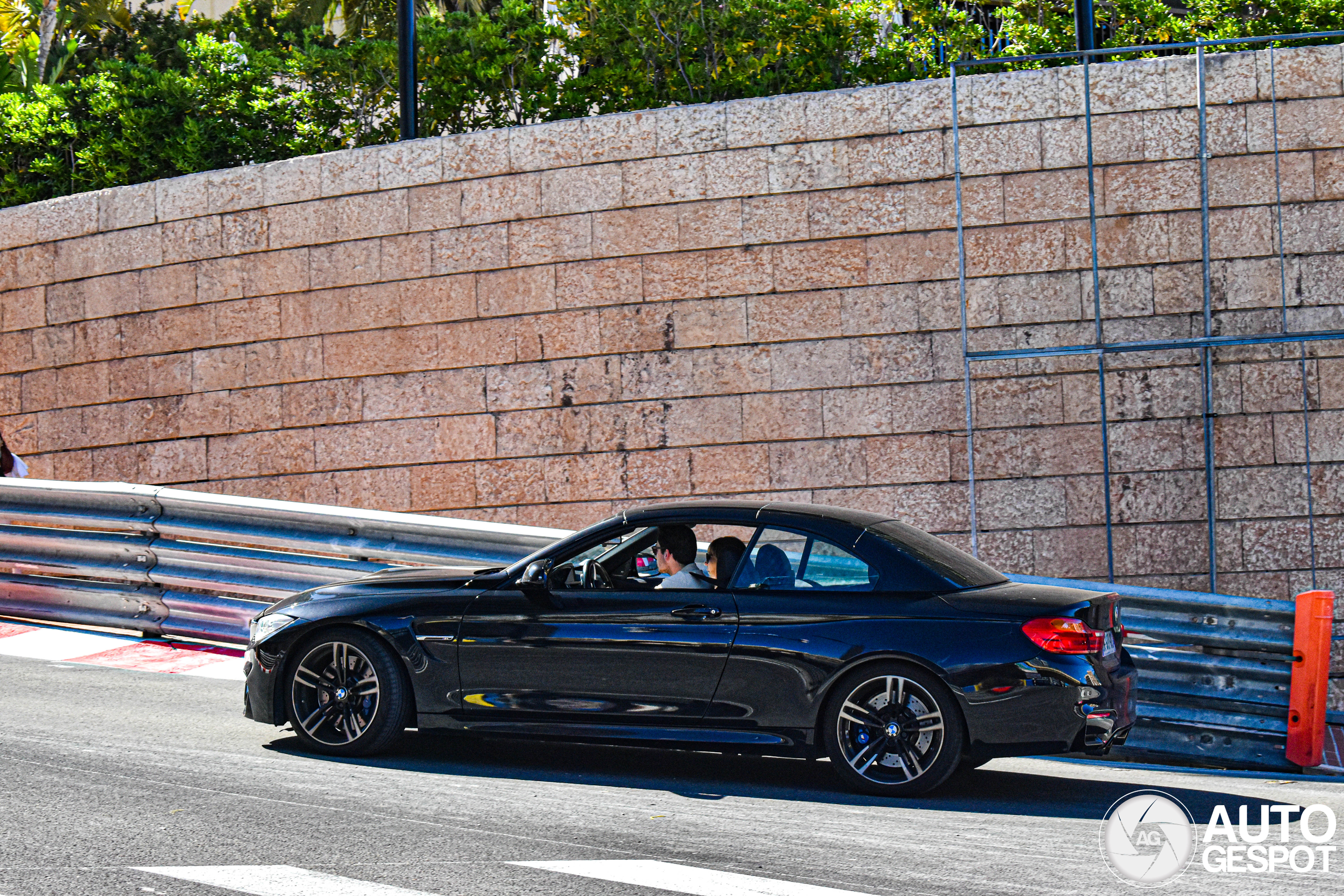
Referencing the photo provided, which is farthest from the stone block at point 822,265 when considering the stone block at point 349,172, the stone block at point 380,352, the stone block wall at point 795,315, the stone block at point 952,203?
the stone block at point 349,172

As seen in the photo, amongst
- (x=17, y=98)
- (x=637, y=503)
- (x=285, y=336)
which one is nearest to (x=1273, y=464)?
(x=637, y=503)

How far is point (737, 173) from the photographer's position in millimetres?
10633

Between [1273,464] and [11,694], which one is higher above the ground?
[1273,464]

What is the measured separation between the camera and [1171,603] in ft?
24.1

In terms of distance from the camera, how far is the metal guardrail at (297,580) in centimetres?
729

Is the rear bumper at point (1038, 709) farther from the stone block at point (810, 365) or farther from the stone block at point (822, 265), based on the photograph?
the stone block at point (822, 265)

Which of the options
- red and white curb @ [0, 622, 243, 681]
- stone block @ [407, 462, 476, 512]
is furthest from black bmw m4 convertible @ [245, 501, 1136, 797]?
stone block @ [407, 462, 476, 512]

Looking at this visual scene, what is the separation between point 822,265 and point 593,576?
4.71 meters

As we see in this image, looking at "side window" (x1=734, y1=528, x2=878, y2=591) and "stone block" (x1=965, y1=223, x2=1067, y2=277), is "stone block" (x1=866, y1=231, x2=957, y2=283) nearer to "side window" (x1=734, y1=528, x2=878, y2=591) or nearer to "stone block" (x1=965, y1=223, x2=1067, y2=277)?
"stone block" (x1=965, y1=223, x2=1067, y2=277)

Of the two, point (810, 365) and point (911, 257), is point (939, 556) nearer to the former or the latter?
point (810, 365)

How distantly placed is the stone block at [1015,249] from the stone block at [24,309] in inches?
322

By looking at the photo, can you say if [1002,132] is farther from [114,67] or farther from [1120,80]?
[114,67]

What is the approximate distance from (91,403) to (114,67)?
3600 millimetres

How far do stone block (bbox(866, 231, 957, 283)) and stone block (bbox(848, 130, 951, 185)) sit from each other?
45 centimetres
